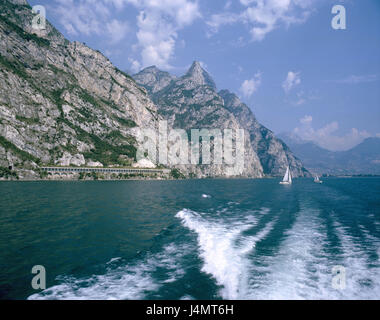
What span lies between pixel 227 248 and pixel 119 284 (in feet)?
36.2

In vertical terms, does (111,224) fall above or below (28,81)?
below

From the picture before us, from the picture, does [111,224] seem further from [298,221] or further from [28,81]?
[28,81]

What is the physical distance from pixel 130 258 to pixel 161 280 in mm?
4927

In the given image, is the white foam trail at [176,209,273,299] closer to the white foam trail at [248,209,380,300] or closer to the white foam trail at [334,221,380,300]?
the white foam trail at [248,209,380,300]

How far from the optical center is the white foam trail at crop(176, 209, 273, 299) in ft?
47.2

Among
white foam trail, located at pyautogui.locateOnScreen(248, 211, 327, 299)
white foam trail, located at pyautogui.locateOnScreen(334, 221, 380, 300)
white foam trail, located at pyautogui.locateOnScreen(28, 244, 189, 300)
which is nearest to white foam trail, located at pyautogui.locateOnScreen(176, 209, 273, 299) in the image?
white foam trail, located at pyautogui.locateOnScreen(248, 211, 327, 299)

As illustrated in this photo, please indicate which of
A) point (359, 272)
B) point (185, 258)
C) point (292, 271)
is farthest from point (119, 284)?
point (359, 272)

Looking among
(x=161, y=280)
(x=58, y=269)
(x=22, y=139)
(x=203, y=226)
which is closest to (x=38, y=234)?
(x=58, y=269)

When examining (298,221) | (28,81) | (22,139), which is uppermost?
(28,81)

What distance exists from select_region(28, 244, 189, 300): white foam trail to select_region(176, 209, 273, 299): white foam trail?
2996mm

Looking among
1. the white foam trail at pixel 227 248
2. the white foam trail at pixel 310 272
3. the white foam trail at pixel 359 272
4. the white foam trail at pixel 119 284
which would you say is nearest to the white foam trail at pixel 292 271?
the white foam trail at pixel 310 272

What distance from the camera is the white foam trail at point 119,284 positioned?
12.6m
